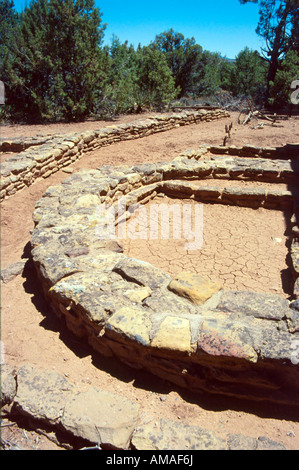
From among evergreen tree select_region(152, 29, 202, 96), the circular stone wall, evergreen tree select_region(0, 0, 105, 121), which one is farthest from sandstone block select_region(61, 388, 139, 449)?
evergreen tree select_region(152, 29, 202, 96)

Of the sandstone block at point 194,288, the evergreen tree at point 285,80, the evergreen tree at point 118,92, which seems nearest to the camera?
the sandstone block at point 194,288

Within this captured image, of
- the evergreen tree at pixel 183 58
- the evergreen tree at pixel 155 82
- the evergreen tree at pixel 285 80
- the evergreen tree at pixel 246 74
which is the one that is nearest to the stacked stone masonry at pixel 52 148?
the evergreen tree at pixel 155 82

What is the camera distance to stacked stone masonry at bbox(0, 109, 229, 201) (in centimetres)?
536

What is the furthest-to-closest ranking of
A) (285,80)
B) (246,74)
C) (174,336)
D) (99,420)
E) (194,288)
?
1. (246,74)
2. (285,80)
3. (194,288)
4. (174,336)
5. (99,420)

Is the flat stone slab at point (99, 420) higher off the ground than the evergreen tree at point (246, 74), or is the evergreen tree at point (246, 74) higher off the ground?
the evergreen tree at point (246, 74)

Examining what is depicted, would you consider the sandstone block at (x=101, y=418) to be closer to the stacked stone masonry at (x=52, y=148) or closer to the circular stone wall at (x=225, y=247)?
the circular stone wall at (x=225, y=247)

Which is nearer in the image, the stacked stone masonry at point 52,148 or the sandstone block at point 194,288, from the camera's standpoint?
the sandstone block at point 194,288

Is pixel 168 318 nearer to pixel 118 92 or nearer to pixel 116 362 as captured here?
pixel 116 362

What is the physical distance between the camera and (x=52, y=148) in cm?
654

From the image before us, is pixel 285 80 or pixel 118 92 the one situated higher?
pixel 285 80

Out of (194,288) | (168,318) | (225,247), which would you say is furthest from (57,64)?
(168,318)

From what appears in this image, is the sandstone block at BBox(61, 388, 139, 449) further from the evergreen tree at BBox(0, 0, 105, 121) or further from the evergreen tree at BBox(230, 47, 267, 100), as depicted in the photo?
the evergreen tree at BBox(230, 47, 267, 100)

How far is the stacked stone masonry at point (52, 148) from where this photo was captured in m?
5.36
